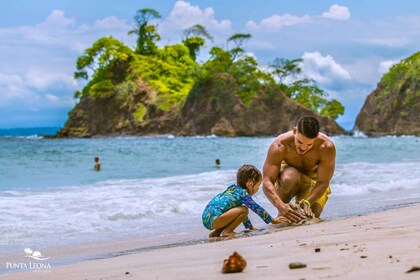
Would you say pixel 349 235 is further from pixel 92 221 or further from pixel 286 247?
pixel 92 221

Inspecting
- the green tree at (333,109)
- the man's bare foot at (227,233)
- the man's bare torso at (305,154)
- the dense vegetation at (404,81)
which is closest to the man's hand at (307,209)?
the man's bare torso at (305,154)

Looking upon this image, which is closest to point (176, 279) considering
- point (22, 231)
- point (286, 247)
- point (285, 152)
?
point (286, 247)

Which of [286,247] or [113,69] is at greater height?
[113,69]

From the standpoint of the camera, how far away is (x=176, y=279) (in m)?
2.82

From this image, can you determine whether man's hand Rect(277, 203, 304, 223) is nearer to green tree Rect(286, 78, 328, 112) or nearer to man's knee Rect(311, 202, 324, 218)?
man's knee Rect(311, 202, 324, 218)

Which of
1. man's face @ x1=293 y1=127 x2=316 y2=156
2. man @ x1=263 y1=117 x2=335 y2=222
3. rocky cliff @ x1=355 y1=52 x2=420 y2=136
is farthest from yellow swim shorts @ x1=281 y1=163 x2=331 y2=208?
rocky cliff @ x1=355 y1=52 x2=420 y2=136

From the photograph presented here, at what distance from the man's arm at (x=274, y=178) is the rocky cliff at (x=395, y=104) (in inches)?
2614

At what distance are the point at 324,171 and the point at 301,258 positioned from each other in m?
2.75

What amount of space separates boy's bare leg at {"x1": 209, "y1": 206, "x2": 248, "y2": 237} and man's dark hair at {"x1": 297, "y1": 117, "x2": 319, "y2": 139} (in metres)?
0.92

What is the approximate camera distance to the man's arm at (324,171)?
18.3ft

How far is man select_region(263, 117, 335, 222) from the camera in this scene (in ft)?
17.7

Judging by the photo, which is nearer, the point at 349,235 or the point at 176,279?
the point at 176,279

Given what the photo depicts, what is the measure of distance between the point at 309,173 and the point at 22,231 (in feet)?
10.7

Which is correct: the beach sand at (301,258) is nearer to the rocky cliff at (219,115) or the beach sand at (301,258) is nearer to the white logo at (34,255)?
the white logo at (34,255)
